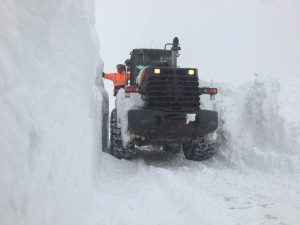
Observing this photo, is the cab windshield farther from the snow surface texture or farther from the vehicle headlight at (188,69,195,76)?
the snow surface texture

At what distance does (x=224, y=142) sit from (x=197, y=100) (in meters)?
1.29

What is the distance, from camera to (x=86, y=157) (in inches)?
175

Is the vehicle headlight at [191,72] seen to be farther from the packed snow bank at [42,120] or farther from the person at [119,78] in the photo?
the packed snow bank at [42,120]

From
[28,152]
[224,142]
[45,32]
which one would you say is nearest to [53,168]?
[28,152]

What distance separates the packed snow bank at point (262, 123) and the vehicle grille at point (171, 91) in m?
1.26

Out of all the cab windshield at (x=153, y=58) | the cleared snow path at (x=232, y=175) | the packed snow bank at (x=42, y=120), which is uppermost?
the cab windshield at (x=153, y=58)

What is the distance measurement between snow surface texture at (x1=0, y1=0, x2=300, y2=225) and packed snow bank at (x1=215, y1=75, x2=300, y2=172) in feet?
0.08

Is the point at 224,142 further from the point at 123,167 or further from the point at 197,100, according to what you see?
the point at 123,167

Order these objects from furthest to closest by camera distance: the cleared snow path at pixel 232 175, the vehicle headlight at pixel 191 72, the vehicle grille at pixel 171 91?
the vehicle headlight at pixel 191 72 < the vehicle grille at pixel 171 91 < the cleared snow path at pixel 232 175

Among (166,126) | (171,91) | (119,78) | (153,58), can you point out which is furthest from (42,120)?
(119,78)

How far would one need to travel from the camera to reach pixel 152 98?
8.36 meters

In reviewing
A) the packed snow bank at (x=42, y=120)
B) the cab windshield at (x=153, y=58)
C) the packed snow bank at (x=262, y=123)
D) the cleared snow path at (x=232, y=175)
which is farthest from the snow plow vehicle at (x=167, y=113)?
the packed snow bank at (x=42, y=120)

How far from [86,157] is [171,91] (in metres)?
4.24

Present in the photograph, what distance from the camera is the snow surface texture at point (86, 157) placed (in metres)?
2.54
